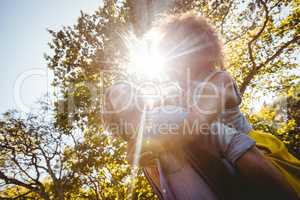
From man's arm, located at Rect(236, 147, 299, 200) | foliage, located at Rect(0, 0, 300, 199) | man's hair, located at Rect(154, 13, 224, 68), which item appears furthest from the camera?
foliage, located at Rect(0, 0, 300, 199)

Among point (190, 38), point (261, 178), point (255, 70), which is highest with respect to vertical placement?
point (255, 70)

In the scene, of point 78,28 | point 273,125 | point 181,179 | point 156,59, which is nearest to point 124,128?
point 181,179

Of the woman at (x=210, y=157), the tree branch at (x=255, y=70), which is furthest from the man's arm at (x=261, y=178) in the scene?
the tree branch at (x=255, y=70)

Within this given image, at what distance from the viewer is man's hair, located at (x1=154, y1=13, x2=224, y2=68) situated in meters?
1.24

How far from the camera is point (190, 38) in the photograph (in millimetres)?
1272

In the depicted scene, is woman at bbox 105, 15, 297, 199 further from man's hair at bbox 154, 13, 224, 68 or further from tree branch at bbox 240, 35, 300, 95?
tree branch at bbox 240, 35, 300, 95

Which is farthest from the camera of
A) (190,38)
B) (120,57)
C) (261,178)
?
(120,57)

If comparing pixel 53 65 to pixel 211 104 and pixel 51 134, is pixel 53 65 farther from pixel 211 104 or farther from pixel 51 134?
pixel 51 134

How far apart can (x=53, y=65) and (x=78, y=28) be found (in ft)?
6.65

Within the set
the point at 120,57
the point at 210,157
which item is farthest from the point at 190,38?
the point at 120,57

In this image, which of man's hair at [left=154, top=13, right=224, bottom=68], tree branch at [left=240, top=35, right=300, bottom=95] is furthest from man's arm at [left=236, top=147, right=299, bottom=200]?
tree branch at [left=240, top=35, right=300, bottom=95]

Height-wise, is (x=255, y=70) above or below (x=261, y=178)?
above

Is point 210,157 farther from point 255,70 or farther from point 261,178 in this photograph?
point 255,70

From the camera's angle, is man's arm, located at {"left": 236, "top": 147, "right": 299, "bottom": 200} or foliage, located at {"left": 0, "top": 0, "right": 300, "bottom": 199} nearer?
man's arm, located at {"left": 236, "top": 147, "right": 299, "bottom": 200}
